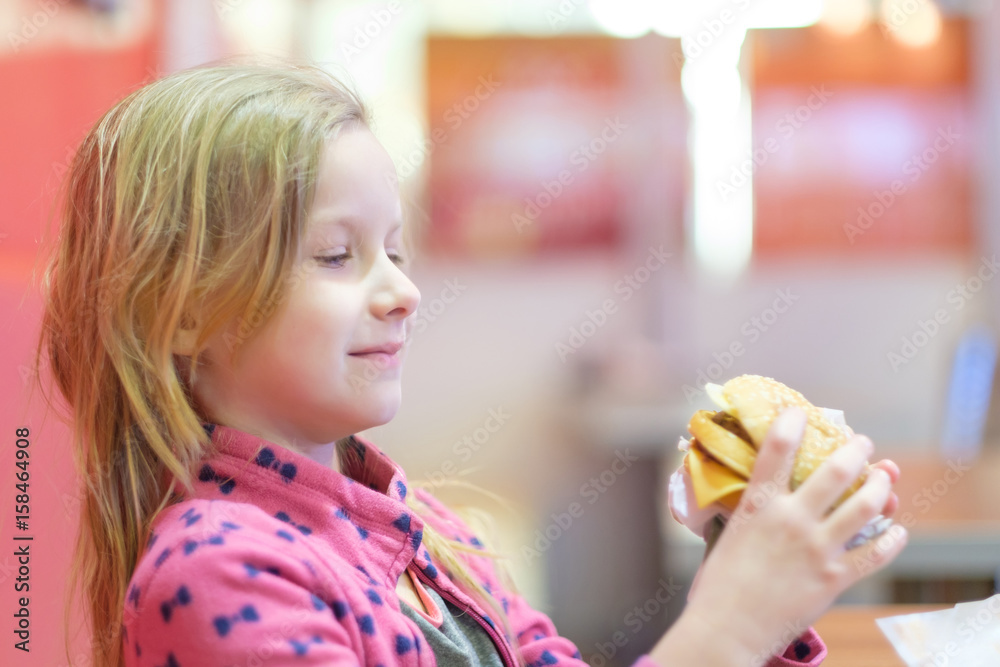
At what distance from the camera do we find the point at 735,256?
12.5ft

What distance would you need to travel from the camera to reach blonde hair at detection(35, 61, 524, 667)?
81cm

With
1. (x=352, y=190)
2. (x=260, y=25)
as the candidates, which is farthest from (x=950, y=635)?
(x=260, y=25)

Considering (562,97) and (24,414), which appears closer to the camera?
(24,414)

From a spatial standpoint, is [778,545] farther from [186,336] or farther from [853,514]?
[186,336]

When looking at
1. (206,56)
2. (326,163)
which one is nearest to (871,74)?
(206,56)

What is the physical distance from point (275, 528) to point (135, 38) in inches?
42.3

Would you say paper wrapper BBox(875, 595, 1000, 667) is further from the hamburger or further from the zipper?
the zipper

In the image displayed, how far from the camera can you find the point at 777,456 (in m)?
0.77

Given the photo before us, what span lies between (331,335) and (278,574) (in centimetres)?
21

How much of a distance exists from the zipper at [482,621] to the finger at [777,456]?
0.30m

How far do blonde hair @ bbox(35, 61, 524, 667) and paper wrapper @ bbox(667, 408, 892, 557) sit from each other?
43 centimetres

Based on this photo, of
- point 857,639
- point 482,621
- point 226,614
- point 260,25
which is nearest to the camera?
point 226,614

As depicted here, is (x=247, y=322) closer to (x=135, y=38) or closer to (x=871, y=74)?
(x=135, y=38)

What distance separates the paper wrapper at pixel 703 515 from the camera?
81 cm
